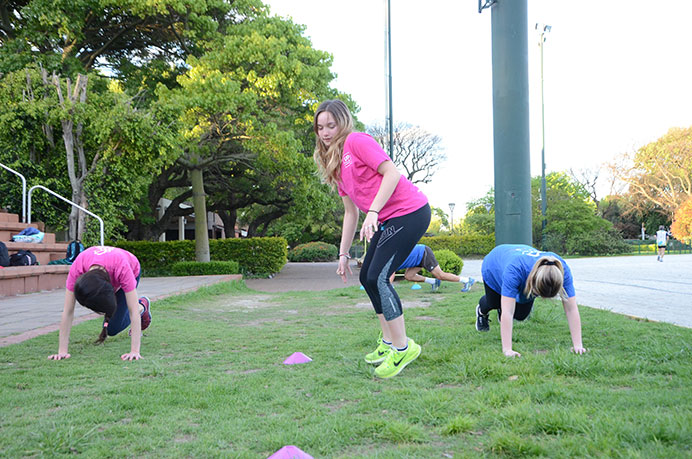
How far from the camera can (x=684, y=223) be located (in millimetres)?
35125

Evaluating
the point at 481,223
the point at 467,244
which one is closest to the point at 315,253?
the point at 467,244

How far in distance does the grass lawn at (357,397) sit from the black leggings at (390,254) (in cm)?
44

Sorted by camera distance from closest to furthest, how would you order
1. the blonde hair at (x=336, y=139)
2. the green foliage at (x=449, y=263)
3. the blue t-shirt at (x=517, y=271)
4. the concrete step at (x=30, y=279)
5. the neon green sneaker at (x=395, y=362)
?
the neon green sneaker at (x=395, y=362) → the blonde hair at (x=336, y=139) → the blue t-shirt at (x=517, y=271) → the concrete step at (x=30, y=279) → the green foliage at (x=449, y=263)

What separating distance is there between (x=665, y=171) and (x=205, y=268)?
1549 inches

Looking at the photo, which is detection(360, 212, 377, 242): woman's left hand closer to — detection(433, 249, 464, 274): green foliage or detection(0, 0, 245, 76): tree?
detection(433, 249, 464, 274): green foliage

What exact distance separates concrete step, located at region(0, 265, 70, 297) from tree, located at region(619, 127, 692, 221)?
141ft

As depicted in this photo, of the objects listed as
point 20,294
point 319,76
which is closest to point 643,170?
point 319,76

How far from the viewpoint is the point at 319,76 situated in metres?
16.5

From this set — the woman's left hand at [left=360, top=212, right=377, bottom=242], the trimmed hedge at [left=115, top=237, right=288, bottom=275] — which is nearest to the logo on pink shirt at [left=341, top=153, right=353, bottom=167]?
the woman's left hand at [left=360, top=212, right=377, bottom=242]

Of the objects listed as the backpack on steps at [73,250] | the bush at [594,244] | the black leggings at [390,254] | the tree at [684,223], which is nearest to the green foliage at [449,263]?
the backpack on steps at [73,250]

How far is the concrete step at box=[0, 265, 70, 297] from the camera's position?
8.35 meters

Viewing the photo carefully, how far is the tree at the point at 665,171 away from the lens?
1547 inches

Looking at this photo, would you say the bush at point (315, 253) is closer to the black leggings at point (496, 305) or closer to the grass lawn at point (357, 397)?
the grass lawn at point (357, 397)

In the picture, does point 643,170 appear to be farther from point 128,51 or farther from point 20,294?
point 20,294
